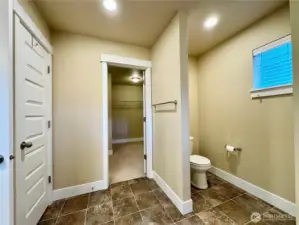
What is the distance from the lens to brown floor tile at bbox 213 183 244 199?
6.36ft

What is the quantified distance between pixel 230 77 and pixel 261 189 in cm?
167

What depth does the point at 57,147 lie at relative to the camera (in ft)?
6.27

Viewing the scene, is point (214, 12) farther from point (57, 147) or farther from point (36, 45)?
point (57, 147)

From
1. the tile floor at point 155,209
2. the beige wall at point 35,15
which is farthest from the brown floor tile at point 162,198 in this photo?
the beige wall at point 35,15

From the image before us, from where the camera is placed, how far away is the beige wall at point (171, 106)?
163 cm

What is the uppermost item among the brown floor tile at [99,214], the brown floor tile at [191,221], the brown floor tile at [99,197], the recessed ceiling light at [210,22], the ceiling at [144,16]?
the recessed ceiling light at [210,22]

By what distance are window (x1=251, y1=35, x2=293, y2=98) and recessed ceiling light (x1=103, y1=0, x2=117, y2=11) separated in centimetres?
193

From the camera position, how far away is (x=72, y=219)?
153cm

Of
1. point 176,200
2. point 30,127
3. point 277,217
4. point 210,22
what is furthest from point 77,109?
point 277,217

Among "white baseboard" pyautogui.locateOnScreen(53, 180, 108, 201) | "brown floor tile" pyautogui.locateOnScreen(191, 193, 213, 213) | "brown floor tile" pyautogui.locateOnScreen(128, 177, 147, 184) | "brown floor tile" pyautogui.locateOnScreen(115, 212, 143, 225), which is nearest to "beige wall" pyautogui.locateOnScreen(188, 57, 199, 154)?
"brown floor tile" pyautogui.locateOnScreen(191, 193, 213, 213)

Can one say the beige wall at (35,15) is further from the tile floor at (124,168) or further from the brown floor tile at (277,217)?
the brown floor tile at (277,217)

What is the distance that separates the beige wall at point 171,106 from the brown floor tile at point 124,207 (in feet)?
1.82

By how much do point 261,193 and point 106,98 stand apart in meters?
2.58

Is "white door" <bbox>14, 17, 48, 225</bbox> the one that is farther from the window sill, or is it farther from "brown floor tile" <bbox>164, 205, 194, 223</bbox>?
the window sill
